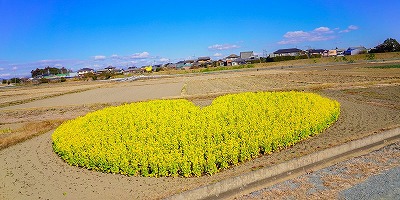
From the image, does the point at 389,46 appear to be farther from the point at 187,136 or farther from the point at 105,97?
the point at 187,136

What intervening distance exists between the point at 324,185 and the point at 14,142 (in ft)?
37.8

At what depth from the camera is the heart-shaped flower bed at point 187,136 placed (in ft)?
25.2

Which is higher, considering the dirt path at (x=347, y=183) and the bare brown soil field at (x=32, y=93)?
the bare brown soil field at (x=32, y=93)

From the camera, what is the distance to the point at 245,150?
823 centimetres

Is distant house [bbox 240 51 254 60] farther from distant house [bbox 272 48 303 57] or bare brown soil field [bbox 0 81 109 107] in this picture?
bare brown soil field [bbox 0 81 109 107]

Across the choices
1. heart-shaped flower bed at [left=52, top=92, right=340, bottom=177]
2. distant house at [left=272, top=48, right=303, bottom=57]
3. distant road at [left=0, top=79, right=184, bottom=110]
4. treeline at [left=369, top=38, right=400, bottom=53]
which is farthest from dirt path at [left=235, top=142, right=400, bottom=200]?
distant house at [left=272, top=48, right=303, bottom=57]

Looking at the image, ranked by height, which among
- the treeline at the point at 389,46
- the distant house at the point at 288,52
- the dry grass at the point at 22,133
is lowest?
the dry grass at the point at 22,133

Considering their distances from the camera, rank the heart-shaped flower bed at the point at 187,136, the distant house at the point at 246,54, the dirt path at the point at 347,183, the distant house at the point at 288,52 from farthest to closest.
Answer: the distant house at the point at 246,54
the distant house at the point at 288,52
the heart-shaped flower bed at the point at 187,136
the dirt path at the point at 347,183

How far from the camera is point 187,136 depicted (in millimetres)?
9367

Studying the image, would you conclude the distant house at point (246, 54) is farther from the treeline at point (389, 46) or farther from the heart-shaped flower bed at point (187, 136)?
the heart-shaped flower bed at point (187, 136)

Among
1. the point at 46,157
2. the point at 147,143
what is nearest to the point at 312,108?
the point at 147,143

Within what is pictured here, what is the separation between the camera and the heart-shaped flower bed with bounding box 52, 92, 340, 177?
303 inches

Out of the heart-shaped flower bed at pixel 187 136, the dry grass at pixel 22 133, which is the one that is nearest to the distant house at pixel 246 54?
the dry grass at pixel 22 133

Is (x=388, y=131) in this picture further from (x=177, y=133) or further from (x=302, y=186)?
(x=177, y=133)
